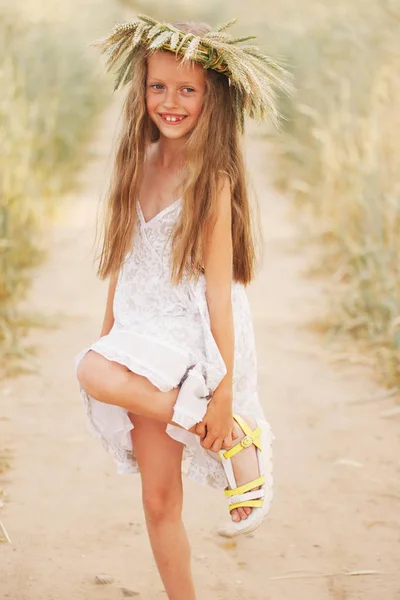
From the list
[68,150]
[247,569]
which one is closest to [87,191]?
[68,150]

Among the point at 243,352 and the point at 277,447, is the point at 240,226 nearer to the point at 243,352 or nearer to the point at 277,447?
the point at 243,352

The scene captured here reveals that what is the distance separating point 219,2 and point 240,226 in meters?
26.8

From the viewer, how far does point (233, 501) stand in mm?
2207

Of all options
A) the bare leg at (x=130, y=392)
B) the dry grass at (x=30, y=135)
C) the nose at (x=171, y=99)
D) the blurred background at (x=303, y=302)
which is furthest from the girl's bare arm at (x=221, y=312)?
the dry grass at (x=30, y=135)

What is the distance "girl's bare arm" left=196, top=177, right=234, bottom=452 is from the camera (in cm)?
215

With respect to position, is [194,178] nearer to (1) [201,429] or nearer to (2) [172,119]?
(2) [172,119]

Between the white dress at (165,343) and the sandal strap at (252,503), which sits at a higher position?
the white dress at (165,343)

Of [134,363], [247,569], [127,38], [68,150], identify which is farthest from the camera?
[68,150]

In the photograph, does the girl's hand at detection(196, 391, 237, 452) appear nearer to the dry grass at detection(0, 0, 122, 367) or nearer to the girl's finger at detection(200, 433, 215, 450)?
the girl's finger at detection(200, 433, 215, 450)

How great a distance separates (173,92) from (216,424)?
0.76m

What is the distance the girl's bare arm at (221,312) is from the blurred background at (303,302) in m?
0.44

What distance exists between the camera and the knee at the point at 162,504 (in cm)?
222

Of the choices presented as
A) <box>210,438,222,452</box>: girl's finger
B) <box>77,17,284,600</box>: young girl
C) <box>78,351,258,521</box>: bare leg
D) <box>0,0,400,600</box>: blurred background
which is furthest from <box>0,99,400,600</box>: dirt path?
<box>78,351,258,521</box>: bare leg

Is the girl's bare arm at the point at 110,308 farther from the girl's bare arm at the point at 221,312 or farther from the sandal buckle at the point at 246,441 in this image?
the sandal buckle at the point at 246,441
